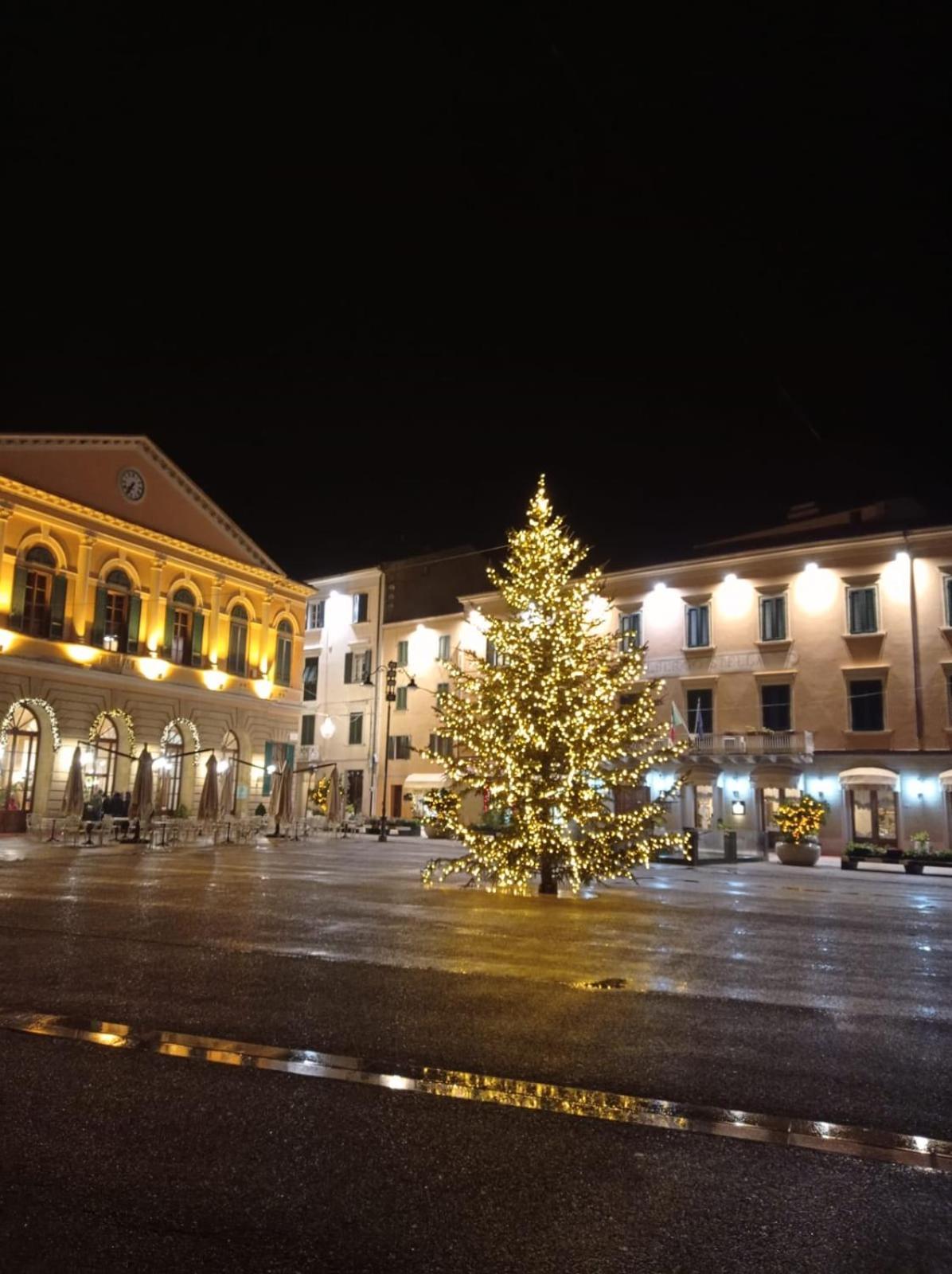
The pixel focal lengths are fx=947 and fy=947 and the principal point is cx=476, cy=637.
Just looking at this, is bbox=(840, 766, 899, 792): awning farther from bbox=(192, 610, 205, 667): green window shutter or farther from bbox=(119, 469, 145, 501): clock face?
bbox=(119, 469, 145, 501): clock face

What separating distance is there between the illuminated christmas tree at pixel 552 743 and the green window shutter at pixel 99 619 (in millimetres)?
21635

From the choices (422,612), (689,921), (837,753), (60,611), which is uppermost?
Answer: (422,612)

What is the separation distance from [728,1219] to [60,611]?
34438mm

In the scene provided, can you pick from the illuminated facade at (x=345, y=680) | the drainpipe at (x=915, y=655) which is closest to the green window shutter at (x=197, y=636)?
the illuminated facade at (x=345, y=680)

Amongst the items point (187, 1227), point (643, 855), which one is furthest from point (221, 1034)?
point (643, 855)

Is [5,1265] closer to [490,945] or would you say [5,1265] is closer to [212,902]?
[490,945]

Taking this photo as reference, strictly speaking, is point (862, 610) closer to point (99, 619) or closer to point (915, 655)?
point (915, 655)

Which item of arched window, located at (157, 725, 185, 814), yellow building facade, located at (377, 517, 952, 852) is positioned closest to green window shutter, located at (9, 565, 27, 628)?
arched window, located at (157, 725, 185, 814)

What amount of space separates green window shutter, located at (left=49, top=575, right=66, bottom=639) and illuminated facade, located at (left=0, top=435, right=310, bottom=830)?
4 cm

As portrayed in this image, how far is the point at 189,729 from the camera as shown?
3900cm

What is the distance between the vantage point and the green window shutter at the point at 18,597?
3244cm

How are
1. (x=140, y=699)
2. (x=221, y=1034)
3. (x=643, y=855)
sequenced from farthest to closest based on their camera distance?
1. (x=140, y=699)
2. (x=643, y=855)
3. (x=221, y=1034)

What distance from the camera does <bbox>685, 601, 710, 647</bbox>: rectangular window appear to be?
40406 millimetres

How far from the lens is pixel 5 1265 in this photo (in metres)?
3.27
